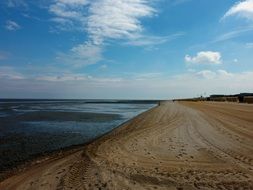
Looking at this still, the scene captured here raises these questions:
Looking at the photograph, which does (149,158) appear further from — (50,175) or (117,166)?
(50,175)

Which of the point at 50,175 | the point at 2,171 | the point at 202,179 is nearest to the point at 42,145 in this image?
the point at 2,171

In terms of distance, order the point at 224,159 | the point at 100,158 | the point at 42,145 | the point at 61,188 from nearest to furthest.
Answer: the point at 61,188, the point at 224,159, the point at 100,158, the point at 42,145

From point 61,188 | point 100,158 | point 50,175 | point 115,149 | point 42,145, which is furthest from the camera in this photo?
point 42,145

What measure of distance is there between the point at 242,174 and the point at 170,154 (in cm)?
373

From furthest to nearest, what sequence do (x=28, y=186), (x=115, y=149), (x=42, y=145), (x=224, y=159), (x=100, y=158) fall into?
1. (x=42, y=145)
2. (x=115, y=149)
3. (x=100, y=158)
4. (x=224, y=159)
5. (x=28, y=186)

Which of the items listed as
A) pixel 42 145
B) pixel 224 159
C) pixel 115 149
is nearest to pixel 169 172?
pixel 224 159

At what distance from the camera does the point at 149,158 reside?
11.4 metres

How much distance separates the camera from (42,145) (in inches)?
712

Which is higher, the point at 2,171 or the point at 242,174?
the point at 242,174

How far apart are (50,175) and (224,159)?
5920mm

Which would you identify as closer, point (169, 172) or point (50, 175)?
point (169, 172)

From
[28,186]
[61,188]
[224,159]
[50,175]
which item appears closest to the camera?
[61,188]

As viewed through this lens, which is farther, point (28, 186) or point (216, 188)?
point (28, 186)

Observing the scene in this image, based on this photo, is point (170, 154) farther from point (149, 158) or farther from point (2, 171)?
point (2, 171)
